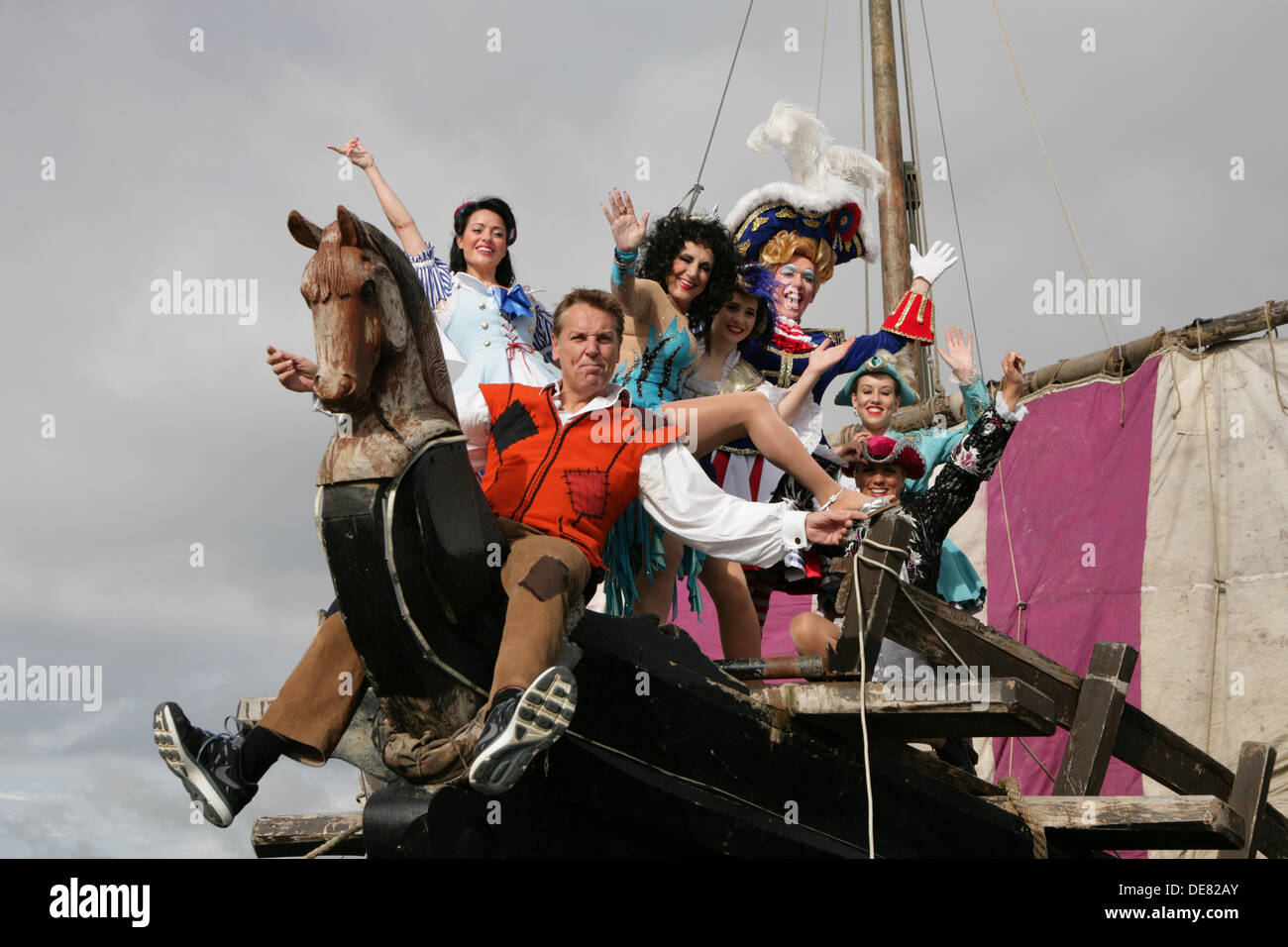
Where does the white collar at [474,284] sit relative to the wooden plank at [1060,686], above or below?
above

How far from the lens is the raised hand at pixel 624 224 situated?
4.57m

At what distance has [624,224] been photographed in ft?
15.0

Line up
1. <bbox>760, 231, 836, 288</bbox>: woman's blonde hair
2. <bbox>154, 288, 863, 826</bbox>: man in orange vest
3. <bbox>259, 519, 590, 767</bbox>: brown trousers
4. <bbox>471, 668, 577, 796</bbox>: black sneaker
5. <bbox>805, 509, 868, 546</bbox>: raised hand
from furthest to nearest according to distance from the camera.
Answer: <bbox>760, 231, 836, 288</bbox>: woman's blonde hair
<bbox>805, 509, 868, 546</bbox>: raised hand
<bbox>259, 519, 590, 767</bbox>: brown trousers
<bbox>154, 288, 863, 826</bbox>: man in orange vest
<bbox>471, 668, 577, 796</bbox>: black sneaker

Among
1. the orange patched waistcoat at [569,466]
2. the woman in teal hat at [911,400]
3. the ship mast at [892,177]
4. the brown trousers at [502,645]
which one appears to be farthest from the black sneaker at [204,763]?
the ship mast at [892,177]

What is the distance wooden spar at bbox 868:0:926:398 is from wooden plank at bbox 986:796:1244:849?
7.84 metres

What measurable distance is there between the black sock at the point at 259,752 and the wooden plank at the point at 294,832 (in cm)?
125

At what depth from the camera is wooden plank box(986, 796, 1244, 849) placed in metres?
4.15

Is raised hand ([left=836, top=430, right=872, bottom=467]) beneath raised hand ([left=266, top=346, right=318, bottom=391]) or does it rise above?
beneath

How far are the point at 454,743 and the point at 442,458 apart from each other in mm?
703

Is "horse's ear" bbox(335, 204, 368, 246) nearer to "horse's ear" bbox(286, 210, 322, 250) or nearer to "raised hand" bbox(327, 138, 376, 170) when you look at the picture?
"horse's ear" bbox(286, 210, 322, 250)

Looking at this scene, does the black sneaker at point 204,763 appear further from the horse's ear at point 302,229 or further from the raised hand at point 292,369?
the horse's ear at point 302,229

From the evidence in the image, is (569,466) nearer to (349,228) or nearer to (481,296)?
(349,228)

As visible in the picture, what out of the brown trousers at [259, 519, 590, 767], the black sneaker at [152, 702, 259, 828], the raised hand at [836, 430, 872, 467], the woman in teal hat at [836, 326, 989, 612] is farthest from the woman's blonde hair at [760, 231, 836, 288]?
the black sneaker at [152, 702, 259, 828]
